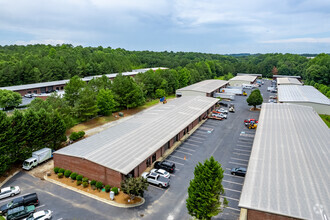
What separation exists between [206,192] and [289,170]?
11223 mm

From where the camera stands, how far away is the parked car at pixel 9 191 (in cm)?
2369

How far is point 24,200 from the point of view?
21906 millimetres

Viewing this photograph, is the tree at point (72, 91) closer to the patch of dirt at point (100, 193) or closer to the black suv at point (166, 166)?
the patch of dirt at point (100, 193)

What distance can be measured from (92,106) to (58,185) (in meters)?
22.1

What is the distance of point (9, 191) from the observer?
24.0 metres

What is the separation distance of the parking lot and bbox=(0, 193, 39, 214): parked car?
2.95 ft

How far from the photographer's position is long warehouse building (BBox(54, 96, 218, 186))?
24.6m

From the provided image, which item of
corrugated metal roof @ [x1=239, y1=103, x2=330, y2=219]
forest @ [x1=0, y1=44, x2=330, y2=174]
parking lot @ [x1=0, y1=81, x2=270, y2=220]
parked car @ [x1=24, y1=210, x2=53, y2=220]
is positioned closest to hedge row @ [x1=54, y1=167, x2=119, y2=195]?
parking lot @ [x1=0, y1=81, x2=270, y2=220]

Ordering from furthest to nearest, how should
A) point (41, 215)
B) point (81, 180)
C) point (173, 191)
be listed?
point (81, 180) < point (173, 191) < point (41, 215)

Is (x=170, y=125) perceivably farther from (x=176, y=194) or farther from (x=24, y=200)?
(x=24, y=200)

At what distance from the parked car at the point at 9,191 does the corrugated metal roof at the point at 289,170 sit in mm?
24458

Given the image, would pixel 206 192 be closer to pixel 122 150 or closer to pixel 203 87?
→ pixel 122 150

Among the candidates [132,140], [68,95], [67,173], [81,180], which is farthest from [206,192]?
[68,95]

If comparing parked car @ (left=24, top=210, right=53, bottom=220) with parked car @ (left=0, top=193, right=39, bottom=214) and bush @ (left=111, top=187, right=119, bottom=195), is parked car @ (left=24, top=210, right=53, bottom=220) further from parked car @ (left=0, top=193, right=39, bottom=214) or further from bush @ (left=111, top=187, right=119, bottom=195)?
bush @ (left=111, top=187, right=119, bottom=195)
